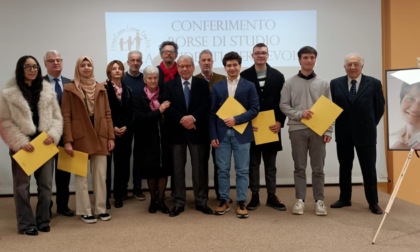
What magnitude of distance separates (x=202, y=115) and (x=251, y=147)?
63 cm

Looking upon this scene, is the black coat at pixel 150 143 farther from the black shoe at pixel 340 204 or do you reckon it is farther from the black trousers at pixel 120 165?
the black shoe at pixel 340 204

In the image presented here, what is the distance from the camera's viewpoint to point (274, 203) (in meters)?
3.94

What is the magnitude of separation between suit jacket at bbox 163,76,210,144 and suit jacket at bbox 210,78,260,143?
89mm

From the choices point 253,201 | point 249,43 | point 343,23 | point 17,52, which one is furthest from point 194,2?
point 253,201

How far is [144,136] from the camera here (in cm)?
371

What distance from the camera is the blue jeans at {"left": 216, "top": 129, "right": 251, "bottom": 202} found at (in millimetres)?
3604

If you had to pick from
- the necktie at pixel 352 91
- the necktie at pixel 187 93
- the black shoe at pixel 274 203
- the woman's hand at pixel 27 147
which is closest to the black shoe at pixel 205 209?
the black shoe at pixel 274 203

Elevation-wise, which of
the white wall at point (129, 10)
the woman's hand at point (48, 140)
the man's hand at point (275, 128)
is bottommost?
the woman's hand at point (48, 140)

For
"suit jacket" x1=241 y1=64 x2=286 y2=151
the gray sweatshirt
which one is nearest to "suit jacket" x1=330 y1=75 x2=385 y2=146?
the gray sweatshirt

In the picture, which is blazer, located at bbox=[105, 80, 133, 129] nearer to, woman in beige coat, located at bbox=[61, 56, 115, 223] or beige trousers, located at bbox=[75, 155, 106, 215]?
woman in beige coat, located at bbox=[61, 56, 115, 223]

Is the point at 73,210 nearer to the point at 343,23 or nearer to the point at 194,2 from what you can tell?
the point at 194,2

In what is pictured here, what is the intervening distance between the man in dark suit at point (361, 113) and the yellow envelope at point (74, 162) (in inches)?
99.2

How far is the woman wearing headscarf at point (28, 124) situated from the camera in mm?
3104

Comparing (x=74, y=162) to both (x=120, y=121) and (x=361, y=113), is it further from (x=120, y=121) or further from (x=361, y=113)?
(x=361, y=113)
